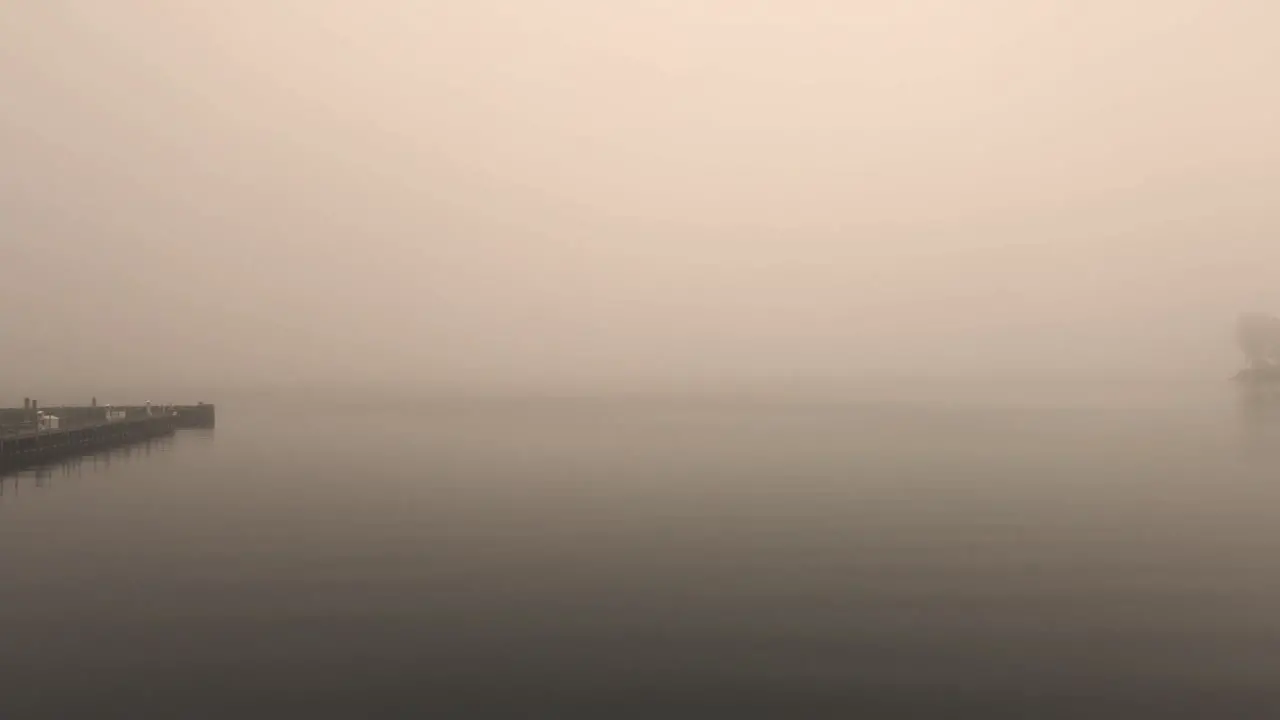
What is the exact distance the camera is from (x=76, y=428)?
84750mm

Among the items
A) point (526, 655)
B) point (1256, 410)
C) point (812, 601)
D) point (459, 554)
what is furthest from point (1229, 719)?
point (1256, 410)

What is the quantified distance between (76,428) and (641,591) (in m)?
78.0

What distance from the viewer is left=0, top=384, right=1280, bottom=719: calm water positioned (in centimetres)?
2258

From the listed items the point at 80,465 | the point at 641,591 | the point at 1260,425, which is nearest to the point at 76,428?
the point at 80,465

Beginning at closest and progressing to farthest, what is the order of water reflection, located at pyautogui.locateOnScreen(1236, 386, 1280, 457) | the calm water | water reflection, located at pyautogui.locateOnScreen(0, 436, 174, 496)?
the calm water
water reflection, located at pyautogui.locateOnScreen(0, 436, 174, 496)
water reflection, located at pyautogui.locateOnScreen(1236, 386, 1280, 457)

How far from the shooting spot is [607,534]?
1742 inches

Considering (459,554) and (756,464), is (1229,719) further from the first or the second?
(756,464)

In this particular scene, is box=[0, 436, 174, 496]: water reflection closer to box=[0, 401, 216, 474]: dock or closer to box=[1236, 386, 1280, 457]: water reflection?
box=[0, 401, 216, 474]: dock

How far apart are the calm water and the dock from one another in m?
5.18

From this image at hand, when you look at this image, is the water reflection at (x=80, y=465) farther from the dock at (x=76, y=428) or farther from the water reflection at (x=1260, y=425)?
the water reflection at (x=1260, y=425)

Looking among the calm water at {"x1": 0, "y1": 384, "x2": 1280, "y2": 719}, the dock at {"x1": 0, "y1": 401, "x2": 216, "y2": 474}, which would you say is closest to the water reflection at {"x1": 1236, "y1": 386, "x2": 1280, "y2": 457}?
the calm water at {"x1": 0, "y1": 384, "x2": 1280, "y2": 719}

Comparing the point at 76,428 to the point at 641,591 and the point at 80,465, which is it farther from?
the point at 641,591

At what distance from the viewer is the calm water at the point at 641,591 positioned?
22578mm

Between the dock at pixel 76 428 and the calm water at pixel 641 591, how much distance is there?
5.18 m
